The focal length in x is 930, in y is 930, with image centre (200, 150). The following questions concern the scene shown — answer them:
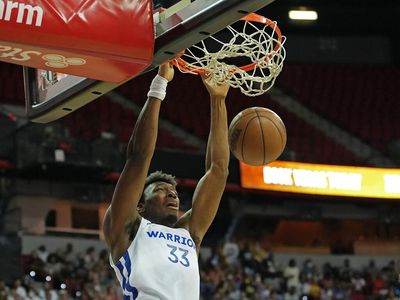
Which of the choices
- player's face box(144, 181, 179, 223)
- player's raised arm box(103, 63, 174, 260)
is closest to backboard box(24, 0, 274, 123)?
player's raised arm box(103, 63, 174, 260)

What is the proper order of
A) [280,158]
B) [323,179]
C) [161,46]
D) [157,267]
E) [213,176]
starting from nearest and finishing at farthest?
[161,46] < [157,267] < [213,176] < [280,158] < [323,179]

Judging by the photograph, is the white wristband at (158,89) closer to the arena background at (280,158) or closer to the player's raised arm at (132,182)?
the player's raised arm at (132,182)

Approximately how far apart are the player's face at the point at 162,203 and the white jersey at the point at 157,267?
0.10m

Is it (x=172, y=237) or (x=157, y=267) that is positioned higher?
(x=172, y=237)

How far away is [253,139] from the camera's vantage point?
5.18 m

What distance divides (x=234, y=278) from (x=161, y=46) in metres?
11.9

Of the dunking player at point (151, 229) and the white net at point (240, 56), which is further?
the white net at point (240, 56)

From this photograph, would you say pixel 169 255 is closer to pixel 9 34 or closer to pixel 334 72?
pixel 9 34

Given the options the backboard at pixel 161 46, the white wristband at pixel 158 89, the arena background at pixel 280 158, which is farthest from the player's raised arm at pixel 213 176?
the arena background at pixel 280 158

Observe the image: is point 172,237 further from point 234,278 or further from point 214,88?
point 234,278

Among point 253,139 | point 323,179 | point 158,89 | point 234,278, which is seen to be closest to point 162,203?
point 158,89

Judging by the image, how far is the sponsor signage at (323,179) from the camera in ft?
57.7

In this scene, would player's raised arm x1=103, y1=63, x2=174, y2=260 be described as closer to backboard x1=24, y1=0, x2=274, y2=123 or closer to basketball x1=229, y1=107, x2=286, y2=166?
backboard x1=24, y1=0, x2=274, y2=123

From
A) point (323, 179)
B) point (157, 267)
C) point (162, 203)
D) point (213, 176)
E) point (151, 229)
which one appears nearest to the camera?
point (157, 267)
